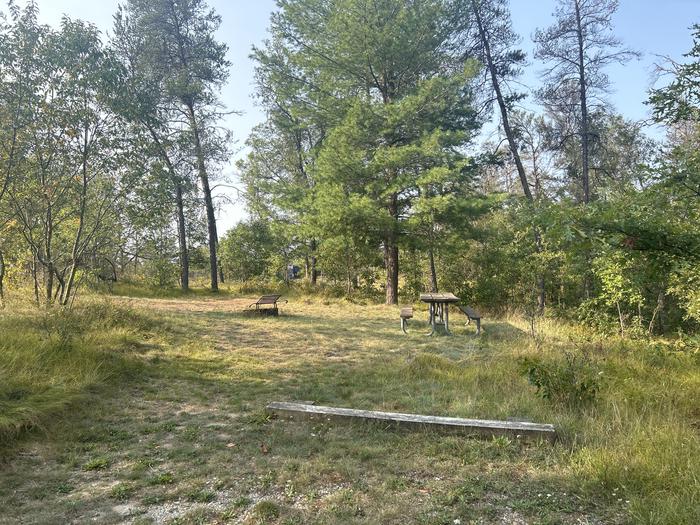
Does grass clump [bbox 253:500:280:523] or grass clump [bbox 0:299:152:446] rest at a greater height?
grass clump [bbox 0:299:152:446]

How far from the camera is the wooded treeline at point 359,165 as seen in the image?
623cm

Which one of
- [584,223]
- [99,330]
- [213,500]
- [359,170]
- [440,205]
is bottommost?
[213,500]

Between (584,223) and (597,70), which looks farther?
(597,70)

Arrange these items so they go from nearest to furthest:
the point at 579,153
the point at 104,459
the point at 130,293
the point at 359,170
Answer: the point at 104,459 < the point at 359,170 < the point at 130,293 < the point at 579,153

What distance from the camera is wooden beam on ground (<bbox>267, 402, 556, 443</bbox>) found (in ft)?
10.5

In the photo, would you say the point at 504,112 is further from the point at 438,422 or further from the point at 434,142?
the point at 438,422

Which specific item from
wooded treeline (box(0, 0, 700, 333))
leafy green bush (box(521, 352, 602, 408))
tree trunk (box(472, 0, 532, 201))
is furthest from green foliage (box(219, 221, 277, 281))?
leafy green bush (box(521, 352, 602, 408))

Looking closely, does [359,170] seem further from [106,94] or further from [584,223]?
[584,223]

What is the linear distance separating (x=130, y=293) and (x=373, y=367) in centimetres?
1261

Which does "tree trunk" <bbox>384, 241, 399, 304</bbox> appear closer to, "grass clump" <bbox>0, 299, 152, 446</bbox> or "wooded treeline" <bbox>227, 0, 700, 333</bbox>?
"wooded treeline" <bbox>227, 0, 700, 333</bbox>

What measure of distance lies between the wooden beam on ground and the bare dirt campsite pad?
9 centimetres

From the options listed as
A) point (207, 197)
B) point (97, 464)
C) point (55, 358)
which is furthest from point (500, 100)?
point (97, 464)

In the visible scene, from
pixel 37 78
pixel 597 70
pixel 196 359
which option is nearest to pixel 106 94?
pixel 37 78

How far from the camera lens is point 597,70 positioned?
40.1 feet
